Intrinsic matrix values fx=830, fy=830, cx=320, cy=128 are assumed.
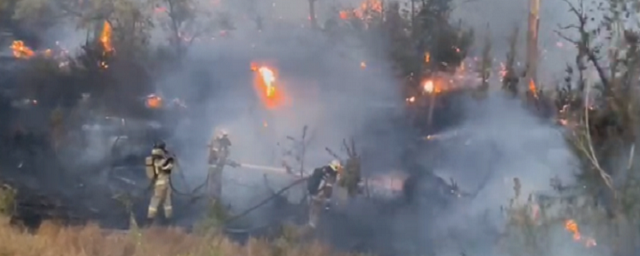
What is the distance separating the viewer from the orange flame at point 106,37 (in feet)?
7.91

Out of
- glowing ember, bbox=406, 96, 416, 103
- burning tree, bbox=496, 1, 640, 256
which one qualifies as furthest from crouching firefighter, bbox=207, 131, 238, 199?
burning tree, bbox=496, 1, 640, 256

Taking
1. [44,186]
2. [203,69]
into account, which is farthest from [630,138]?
[44,186]

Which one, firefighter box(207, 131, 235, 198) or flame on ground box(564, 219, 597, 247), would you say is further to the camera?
firefighter box(207, 131, 235, 198)

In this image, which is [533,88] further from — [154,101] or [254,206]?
[154,101]

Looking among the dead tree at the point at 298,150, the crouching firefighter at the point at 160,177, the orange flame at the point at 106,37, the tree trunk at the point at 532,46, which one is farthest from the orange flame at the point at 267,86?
the tree trunk at the point at 532,46

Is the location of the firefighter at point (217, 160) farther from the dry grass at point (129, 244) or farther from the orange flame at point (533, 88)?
the orange flame at point (533, 88)

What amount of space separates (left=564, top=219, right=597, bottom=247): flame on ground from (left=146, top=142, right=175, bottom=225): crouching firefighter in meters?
1.09

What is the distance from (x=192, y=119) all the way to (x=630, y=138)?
3.88ft

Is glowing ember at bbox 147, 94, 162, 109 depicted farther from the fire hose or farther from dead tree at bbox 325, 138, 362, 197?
dead tree at bbox 325, 138, 362, 197

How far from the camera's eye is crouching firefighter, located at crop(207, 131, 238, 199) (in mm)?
2326

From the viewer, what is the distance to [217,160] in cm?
234

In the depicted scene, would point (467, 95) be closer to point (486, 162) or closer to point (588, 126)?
point (486, 162)

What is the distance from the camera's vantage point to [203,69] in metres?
2.33

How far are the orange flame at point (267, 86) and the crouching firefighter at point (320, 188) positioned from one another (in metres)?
0.22
